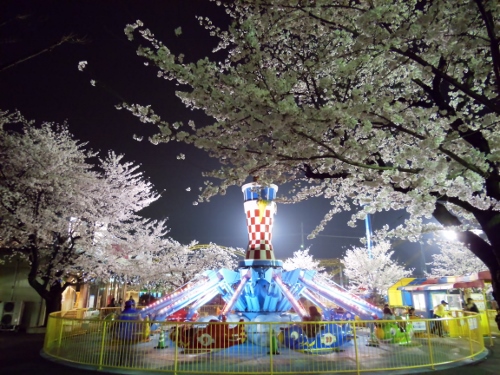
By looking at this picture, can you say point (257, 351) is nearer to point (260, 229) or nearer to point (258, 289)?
point (258, 289)

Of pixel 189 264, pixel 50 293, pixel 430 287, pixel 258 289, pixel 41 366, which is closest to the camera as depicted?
pixel 41 366

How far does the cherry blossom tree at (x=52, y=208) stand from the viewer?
16766mm

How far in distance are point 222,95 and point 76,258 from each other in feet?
49.1

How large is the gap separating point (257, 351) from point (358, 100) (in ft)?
23.0

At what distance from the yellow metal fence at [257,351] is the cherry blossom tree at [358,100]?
377 centimetres

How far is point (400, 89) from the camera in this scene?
29.1 feet

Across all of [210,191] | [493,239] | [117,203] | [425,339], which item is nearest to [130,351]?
[210,191]

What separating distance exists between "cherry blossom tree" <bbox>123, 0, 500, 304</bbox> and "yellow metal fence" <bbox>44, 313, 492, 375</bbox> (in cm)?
377

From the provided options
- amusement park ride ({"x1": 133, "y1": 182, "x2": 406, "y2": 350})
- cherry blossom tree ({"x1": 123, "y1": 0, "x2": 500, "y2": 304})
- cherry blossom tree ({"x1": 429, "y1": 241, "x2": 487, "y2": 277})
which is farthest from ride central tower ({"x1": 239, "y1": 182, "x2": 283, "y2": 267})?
cherry blossom tree ({"x1": 429, "y1": 241, "x2": 487, "y2": 277})

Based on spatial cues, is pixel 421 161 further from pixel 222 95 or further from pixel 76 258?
pixel 76 258

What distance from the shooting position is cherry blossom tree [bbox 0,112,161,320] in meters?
16.8

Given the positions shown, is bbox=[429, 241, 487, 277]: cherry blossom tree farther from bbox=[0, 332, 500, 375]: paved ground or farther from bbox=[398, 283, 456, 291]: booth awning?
bbox=[0, 332, 500, 375]: paved ground

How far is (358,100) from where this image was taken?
650cm

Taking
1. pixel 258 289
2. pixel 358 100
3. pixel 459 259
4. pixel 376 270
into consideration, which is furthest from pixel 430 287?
pixel 358 100
